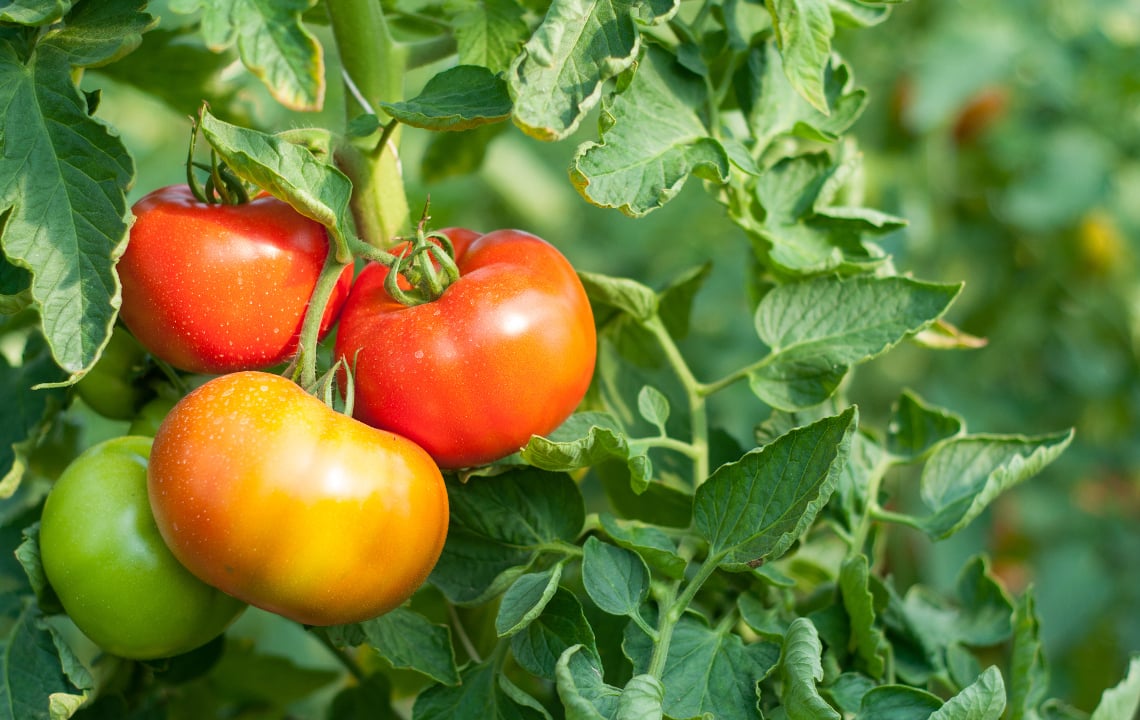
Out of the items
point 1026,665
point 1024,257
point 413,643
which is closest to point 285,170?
point 413,643

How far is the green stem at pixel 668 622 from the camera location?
550mm

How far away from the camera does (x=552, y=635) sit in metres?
0.57

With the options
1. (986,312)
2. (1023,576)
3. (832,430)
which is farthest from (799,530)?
(1023,576)

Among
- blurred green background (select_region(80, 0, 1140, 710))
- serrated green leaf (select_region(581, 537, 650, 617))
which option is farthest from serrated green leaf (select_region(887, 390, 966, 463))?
blurred green background (select_region(80, 0, 1140, 710))

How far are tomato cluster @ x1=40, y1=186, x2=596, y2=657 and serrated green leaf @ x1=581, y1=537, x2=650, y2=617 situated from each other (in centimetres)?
7

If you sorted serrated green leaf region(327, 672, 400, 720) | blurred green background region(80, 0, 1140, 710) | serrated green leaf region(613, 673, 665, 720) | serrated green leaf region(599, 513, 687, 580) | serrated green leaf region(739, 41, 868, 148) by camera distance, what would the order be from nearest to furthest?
serrated green leaf region(613, 673, 665, 720) < serrated green leaf region(599, 513, 687, 580) < serrated green leaf region(739, 41, 868, 148) < serrated green leaf region(327, 672, 400, 720) < blurred green background region(80, 0, 1140, 710)

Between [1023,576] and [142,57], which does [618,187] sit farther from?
[1023,576]

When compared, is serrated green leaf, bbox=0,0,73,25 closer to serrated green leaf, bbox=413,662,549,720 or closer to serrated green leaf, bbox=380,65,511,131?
serrated green leaf, bbox=380,65,511,131

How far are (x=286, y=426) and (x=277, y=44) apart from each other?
181mm

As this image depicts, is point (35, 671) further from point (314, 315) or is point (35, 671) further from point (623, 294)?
point (623, 294)

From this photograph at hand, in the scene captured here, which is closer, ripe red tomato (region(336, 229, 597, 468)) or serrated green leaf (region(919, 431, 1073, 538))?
ripe red tomato (region(336, 229, 597, 468))

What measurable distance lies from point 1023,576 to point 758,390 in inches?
63.7

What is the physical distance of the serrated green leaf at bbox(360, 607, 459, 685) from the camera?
60 centimetres

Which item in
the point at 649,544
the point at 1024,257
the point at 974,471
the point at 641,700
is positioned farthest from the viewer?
the point at 1024,257
